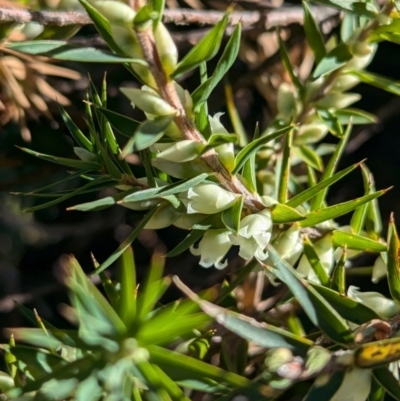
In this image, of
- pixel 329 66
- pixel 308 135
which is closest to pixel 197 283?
pixel 308 135

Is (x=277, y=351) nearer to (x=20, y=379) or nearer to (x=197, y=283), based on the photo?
(x=20, y=379)

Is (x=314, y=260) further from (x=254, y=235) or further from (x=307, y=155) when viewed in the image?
(x=307, y=155)

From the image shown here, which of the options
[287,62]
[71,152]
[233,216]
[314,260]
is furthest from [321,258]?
[71,152]

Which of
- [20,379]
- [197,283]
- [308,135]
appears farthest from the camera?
[197,283]

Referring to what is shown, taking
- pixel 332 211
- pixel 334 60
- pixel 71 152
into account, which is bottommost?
pixel 71 152

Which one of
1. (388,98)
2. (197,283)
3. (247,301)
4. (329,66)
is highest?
(329,66)

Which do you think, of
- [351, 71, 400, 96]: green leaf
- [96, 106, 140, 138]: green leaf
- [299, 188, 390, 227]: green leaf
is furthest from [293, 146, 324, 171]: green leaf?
[96, 106, 140, 138]: green leaf
